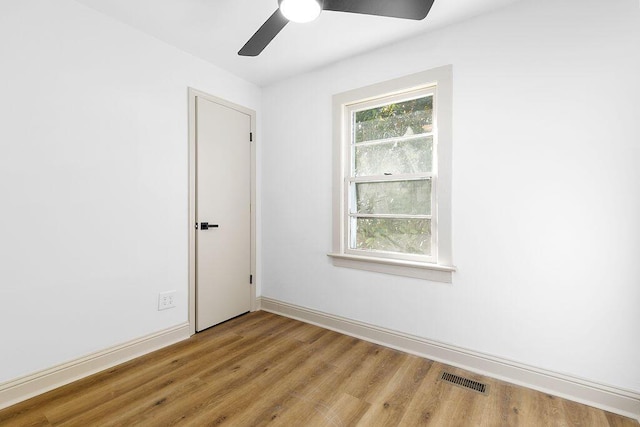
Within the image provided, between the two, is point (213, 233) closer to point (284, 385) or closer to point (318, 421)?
point (284, 385)

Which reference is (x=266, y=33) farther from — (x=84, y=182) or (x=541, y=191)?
(x=541, y=191)

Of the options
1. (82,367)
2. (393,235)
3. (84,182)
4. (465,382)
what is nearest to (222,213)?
(84,182)

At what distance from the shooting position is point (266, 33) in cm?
171

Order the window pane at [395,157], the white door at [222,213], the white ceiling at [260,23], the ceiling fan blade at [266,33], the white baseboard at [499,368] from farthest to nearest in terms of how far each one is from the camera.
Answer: the white door at [222,213]
the window pane at [395,157]
the white ceiling at [260,23]
the white baseboard at [499,368]
the ceiling fan blade at [266,33]

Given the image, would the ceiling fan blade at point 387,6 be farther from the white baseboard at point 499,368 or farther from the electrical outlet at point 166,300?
the electrical outlet at point 166,300

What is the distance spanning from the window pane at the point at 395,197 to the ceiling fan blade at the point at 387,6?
1.24m

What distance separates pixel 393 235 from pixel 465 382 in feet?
3.84

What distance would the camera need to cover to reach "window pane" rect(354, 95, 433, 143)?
242cm

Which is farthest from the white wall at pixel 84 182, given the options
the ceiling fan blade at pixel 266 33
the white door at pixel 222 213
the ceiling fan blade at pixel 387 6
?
the ceiling fan blade at pixel 387 6

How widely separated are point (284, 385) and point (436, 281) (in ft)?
4.41

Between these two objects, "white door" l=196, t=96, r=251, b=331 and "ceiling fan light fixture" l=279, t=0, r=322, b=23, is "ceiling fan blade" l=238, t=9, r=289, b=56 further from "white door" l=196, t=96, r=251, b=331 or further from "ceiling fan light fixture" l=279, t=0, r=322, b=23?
"white door" l=196, t=96, r=251, b=331

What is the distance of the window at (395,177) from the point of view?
227cm

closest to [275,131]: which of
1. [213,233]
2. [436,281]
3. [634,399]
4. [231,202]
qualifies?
[231,202]

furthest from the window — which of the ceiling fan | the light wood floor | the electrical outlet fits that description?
the electrical outlet
